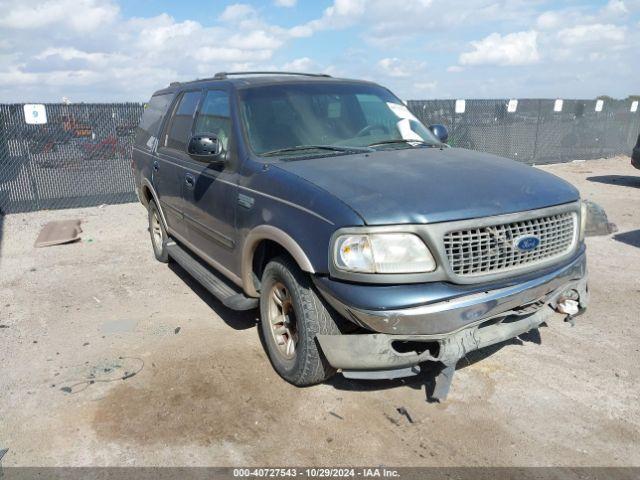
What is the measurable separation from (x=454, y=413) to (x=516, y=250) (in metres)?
1.09

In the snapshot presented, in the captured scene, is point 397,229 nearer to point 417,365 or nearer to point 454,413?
point 417,365

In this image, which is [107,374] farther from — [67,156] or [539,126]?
[539,126]

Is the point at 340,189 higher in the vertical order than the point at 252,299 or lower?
higher

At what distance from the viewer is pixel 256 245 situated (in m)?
3.71

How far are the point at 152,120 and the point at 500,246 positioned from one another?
4.72 m

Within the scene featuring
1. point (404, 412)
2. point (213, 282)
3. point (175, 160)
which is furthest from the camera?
point (175, 160)

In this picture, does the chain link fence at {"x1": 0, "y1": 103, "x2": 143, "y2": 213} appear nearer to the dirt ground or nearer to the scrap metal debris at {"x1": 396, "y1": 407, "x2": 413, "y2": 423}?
the dirt ground

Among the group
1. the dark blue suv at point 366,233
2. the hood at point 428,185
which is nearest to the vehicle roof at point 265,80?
the dark blue suv at point 366,233

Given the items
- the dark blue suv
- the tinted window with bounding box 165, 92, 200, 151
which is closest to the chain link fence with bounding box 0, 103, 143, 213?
the tinted window with bounding box 165, 92, 200, 151

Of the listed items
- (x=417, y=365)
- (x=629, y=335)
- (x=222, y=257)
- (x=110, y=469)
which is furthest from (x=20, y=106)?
(x=629, y=335)

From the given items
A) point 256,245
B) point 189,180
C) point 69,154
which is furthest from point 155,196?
point 69,154

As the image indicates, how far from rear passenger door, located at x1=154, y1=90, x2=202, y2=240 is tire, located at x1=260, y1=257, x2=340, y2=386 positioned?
72.2 inches

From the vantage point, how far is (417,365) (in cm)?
305

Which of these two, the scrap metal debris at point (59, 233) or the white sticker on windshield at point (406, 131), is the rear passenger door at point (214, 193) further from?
the scrap metal debris at point (59, 233)
